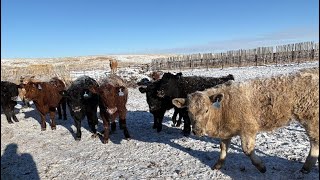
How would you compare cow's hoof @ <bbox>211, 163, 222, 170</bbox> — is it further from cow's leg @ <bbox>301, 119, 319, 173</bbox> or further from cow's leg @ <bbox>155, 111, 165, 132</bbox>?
cow's leg @ <bbox>155, 111, 165, 132</bbox>

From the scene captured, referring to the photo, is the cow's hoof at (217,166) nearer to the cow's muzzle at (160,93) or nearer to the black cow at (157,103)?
the cow's muzzle at (160,93)

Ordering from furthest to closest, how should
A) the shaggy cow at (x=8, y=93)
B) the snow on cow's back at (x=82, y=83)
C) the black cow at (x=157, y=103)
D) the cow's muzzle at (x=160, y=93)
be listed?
the snow on cow's back at (x=82, y=83), the black cow at (x=157, y=103), the cow's muzzle at (x=160, y=93), the shaggy cow at (x=8, y=93)

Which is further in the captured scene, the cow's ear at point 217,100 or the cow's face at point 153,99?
the cow's face at point 153,99

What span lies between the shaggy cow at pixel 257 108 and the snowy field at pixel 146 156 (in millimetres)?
753

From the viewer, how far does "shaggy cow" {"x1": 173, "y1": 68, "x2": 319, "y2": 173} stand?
5.45 m

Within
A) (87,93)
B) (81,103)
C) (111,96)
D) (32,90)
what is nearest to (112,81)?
(87,93)

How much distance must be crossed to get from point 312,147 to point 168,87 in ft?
15.2

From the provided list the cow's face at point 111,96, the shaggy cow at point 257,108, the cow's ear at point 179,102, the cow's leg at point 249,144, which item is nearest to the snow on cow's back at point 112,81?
the cow's face at point 111,96

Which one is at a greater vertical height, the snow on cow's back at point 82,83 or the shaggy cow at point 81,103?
the snow on cow's back at point 82,83

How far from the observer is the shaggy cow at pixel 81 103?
959 centimetres

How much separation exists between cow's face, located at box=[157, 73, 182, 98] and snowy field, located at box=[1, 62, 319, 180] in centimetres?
127

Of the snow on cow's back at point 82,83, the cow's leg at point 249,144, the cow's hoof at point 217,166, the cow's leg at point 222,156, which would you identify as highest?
the snow on cow's back at point 82,83

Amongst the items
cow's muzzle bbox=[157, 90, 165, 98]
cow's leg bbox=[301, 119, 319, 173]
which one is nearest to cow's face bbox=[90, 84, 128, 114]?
cow's muzzle bbox=[157, 90, 165, 98]

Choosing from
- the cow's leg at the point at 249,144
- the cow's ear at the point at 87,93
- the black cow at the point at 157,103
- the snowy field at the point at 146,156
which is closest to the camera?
the cow's leg at the point at 249,144
